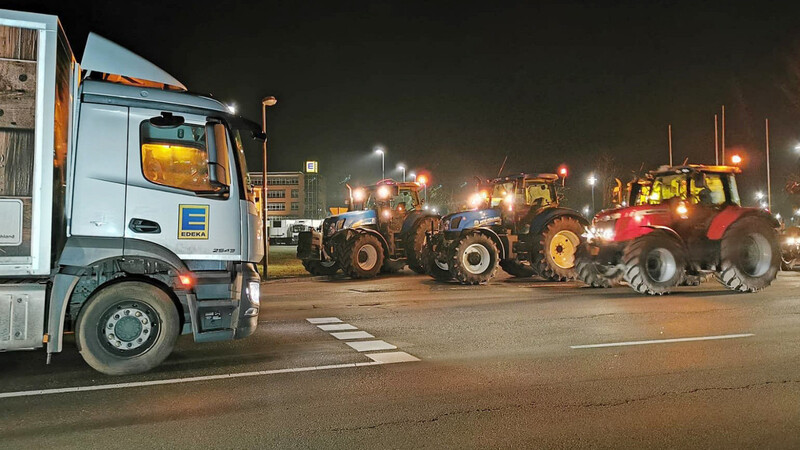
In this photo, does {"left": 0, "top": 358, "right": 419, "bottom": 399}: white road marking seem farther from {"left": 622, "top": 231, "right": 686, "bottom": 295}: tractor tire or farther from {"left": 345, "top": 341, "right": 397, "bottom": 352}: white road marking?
{"left": 622, "top": 231, "right": 686, "bottom": 295}: tractor tire

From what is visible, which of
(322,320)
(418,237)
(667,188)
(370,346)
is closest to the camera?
(370,346)

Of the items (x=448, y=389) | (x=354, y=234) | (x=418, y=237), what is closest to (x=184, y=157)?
(x=448, y=389)

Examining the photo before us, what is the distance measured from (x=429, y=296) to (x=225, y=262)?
8.20 metres

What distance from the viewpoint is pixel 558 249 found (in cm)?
1823

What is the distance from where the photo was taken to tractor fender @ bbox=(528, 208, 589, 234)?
1786cm

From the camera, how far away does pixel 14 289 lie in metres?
6.25

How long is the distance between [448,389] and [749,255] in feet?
40.1

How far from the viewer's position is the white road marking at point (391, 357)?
25.2 ft

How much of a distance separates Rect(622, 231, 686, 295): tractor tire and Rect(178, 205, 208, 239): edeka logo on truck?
10203mm

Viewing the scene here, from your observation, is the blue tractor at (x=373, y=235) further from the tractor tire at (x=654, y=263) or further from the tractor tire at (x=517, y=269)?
the tractor tire at (x=654, y=263)

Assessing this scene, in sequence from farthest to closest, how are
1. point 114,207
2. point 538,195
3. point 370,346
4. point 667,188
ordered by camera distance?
point 538,195, point 667,188, point 370,346, point 114,207

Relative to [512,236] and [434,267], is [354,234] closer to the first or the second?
[434,267]

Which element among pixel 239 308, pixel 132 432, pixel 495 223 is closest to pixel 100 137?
pixel 239 308

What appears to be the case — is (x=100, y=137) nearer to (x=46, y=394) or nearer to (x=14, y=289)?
(x=14, y=289)
